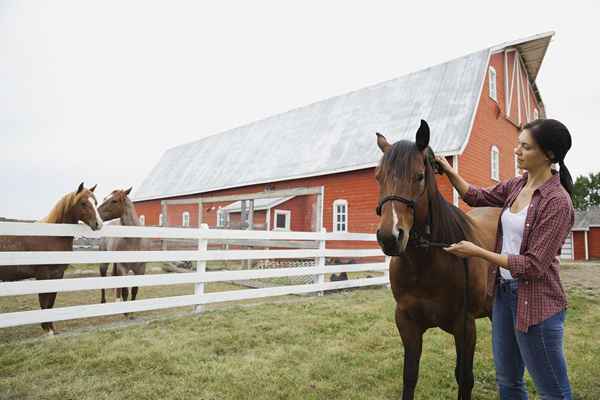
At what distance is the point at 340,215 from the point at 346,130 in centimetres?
412

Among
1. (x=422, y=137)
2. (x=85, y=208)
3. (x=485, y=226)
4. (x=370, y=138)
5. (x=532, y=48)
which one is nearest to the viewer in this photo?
(x=422, y=137)

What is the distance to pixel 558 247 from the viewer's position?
175cm

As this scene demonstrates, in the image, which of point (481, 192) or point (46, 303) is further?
point (46, 303)

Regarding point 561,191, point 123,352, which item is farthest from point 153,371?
point 561,191

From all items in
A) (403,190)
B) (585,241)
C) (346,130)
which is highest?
(346,130)

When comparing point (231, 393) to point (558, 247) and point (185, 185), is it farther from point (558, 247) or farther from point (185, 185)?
point (185, 185)

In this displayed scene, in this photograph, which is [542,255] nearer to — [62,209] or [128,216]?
[62,209]

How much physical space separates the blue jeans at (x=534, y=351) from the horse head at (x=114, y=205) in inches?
254

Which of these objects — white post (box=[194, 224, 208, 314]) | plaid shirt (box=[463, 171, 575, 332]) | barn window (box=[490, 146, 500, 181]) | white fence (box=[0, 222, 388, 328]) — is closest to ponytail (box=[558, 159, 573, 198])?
plaid shirt (box=[463, 171, 575, 332])

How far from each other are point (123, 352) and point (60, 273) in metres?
1.74

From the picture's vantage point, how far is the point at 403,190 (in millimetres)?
2102

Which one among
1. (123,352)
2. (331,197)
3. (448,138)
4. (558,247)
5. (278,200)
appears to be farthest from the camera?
(278,200)

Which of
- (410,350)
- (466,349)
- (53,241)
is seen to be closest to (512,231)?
(466,349)

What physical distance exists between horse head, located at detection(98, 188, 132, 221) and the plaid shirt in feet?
21.7
